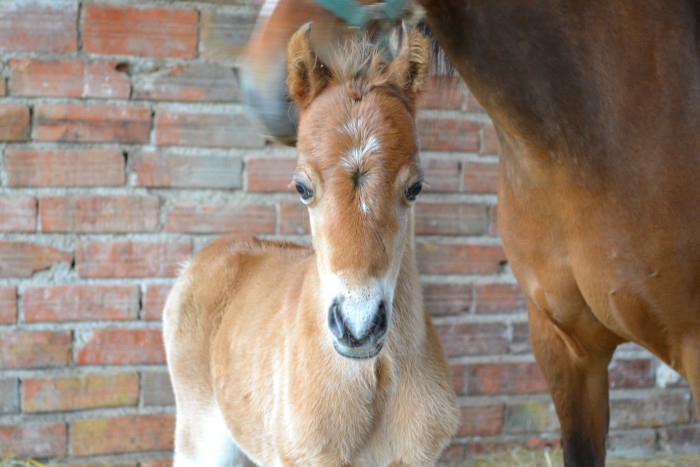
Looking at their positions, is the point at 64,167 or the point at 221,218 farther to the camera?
the point at 221,218

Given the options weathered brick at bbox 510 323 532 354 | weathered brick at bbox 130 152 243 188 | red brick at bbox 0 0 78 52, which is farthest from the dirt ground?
red brick at bbox 0 0 78 52

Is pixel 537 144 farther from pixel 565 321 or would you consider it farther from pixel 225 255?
pixel 225 255

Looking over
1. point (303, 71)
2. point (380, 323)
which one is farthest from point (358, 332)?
point (303, 71)

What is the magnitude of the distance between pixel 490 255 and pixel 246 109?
1490 millimetres

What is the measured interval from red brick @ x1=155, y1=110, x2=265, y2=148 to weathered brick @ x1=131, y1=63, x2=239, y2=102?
5 cm

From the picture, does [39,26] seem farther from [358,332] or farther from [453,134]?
[358,332]

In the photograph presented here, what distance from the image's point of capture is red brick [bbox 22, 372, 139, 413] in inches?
92.7

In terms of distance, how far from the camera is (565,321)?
1.73 meters

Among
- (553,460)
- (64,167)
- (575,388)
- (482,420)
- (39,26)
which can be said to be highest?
(39,26)

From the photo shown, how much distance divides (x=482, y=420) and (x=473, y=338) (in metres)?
0.27

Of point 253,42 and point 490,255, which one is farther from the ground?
point 253,42

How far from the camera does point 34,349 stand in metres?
2.34

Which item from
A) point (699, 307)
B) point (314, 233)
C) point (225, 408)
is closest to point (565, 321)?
point (699, 307)

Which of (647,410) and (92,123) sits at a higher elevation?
(92,123)
